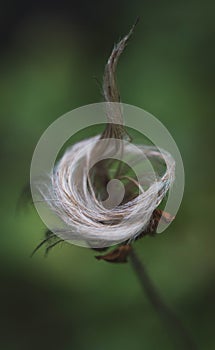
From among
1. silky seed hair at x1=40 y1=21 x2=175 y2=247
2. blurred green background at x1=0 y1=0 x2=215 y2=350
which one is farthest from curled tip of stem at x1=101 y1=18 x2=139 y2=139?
blurred green background at x1=0 y1=0 x2=215 y2=350

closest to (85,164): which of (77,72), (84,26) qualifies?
(77,72)

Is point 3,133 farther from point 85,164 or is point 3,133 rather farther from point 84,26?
point 85,164

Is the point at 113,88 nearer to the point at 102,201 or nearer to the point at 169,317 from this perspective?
the point at 102,201

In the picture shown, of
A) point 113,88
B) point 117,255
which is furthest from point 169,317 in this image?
point 113,88

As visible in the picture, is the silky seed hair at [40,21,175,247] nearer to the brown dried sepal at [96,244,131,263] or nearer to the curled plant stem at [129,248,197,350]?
the brown dried sepal at [96,244,131,263]

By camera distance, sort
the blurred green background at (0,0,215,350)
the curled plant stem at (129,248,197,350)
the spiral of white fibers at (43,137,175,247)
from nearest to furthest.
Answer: the spiral of white fibers at (43,137,175,247)
the curled plant stem at (129,248,197,350)
the blurred green background at (0,0,215,350)

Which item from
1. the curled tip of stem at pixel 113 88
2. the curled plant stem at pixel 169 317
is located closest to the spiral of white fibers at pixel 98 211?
the curled tip of stem at pixel 113 88
